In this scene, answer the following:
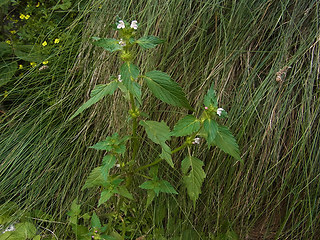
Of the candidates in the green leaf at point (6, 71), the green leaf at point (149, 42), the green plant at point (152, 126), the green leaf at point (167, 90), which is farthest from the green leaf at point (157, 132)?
Result: the green leaf at point (6, 71)

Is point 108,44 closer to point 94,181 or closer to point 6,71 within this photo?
point 94,181

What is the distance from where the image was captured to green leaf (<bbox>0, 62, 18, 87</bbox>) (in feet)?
5.05

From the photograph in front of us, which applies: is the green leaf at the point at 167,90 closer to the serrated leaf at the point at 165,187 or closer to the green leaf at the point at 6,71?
the serrated leaf at the point at 165,187

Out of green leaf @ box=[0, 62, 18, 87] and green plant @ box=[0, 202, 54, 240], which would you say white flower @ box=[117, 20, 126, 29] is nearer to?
green plant @ box=[0, 202, 54, 240]

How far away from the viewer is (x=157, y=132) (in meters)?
0.96

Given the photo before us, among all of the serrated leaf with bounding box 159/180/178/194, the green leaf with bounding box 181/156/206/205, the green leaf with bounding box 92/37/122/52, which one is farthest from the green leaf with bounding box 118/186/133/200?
the green leaf with bounding box 92/37/122/52

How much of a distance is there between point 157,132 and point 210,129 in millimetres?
162

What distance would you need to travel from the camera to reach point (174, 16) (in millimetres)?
1319

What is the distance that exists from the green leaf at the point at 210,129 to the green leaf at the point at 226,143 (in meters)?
0.05

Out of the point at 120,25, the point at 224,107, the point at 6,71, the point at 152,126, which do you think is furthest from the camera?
the point at 6,71

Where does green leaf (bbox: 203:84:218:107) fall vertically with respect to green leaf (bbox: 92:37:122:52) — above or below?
below

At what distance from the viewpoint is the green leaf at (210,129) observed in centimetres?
88

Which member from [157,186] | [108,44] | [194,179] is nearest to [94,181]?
[157,186]

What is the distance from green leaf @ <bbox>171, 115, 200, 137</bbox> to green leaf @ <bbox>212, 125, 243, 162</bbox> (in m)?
0.07
